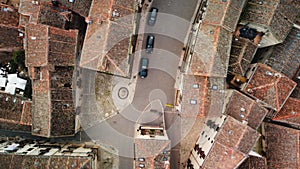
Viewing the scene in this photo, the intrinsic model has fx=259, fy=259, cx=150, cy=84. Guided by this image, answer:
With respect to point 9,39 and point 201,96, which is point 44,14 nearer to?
point 9,39

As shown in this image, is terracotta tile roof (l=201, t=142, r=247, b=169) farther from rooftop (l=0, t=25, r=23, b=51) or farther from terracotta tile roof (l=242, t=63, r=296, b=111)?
rooftop (l=0, t=25, r=23, b=51)

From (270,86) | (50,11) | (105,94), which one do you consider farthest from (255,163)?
(50,11)

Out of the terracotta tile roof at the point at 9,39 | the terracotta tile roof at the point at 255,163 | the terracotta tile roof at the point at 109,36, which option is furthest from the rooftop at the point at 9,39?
the terracotta tile roof at the point at 255,163

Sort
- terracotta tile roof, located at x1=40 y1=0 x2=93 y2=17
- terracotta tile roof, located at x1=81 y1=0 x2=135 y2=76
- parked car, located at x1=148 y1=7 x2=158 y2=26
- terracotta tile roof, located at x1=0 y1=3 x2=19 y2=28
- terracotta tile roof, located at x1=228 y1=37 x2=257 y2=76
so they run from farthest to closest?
parked car, located at x1=148 y1=7 x2=158 y2=26 → terracotta tile roof, located at x1=0 y1=3 x2=19 y2=28 → terracotta tile roof, located at x1=228 y1=37 x2=257 y2=76 → terracotta tile roof, located at x1=40 y1=0 x2=93 y2=17 → terracotta tile roof, located at x1=81 y1=0 x2=135 y2=76

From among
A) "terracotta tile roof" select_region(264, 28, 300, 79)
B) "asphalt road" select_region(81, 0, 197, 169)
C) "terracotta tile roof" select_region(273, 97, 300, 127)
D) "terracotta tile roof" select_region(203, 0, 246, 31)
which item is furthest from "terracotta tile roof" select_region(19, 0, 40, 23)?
"terracotta tile roof" select_region(273, 97, 300, 127)

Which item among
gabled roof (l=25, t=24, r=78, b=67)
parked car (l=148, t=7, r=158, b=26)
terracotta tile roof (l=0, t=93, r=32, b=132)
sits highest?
parked car (l=148, t=7, r=158, b=26)

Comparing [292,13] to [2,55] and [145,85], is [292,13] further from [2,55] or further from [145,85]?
[2,55]

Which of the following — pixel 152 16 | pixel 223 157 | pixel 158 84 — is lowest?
pixel 223 157
